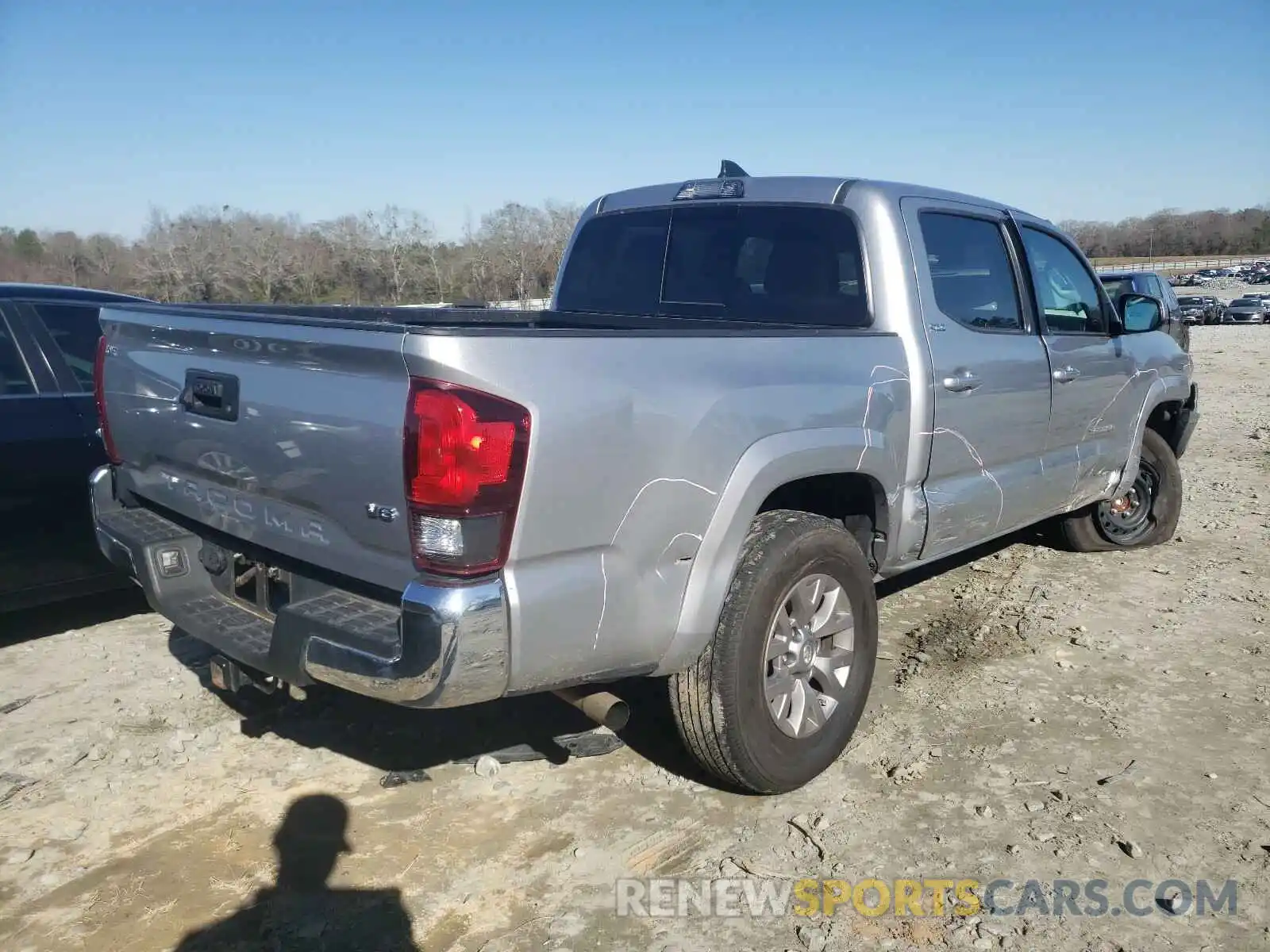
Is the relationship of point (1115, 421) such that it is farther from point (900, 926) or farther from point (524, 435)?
point (524, 435)

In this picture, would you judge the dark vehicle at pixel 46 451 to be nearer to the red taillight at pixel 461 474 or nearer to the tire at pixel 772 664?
the red taillight at pixel 461 474

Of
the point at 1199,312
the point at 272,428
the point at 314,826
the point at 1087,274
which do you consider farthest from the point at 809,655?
the point at 1199,312

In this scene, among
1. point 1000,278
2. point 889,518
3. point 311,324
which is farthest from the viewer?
point 1000,278

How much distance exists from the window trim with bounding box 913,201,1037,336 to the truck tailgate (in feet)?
7.39

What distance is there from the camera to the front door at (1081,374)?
14.9ft

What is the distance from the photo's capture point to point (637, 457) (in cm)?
252

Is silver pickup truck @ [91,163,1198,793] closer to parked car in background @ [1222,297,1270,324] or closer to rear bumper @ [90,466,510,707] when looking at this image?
rear bumper @ [90,466,510,707]

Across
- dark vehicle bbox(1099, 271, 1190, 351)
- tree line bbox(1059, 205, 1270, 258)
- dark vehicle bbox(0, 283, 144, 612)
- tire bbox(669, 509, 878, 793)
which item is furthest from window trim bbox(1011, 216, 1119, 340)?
tree line bbox(1059, 205, 1270, 258)

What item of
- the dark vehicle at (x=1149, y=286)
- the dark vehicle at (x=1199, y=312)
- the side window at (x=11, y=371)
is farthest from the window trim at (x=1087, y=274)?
the dark vehicle at (x=1199, y=312)

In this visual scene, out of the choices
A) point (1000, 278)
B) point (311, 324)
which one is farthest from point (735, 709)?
point (1000, 278)

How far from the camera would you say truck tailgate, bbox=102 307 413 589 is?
7.60ft

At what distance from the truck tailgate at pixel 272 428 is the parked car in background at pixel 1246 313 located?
49.7 m

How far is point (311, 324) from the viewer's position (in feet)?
8.16

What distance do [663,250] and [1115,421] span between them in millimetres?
2656
